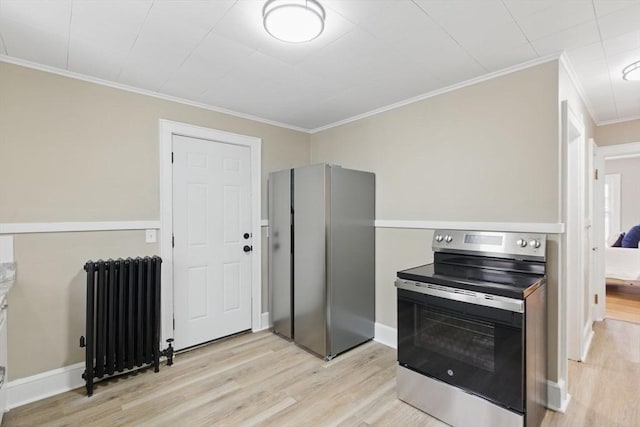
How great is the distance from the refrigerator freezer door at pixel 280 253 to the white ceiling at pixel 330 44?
3.10 ft

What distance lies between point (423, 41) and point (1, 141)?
114 inches

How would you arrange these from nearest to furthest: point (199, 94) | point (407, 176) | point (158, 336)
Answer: point (158, 336) → point (199, 94) → point (407, 176)

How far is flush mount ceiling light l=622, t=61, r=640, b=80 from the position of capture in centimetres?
220

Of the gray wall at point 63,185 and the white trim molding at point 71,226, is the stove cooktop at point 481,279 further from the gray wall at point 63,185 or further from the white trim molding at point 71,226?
the gray wall at point 63,185

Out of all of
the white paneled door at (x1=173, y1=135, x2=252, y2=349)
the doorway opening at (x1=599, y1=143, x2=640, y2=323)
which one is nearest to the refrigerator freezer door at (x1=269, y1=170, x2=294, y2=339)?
the white paneled door at (x1=173, y1=135, x2=252, y2=349)

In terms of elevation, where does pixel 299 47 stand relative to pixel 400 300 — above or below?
above

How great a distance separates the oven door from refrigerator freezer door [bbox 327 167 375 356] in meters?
0.79

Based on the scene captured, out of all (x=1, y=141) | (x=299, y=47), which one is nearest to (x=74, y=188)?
(x=1, y=141)

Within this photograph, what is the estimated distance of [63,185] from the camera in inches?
92.2

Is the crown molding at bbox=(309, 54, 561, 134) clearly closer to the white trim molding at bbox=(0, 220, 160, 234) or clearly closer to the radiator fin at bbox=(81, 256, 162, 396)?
the white trim molding at bbox=(0, 220, 160, 234)

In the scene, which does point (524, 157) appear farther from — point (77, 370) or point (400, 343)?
point (77, 370)

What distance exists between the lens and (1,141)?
212 centimetres

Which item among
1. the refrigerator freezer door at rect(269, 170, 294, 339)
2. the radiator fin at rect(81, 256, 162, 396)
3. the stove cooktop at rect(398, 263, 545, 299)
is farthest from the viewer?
the refrigerator freezer door at rect(269, 170, 294, 339)

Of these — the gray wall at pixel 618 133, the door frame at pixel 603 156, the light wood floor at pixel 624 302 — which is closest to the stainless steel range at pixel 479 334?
the door frame at pixel 603 156
